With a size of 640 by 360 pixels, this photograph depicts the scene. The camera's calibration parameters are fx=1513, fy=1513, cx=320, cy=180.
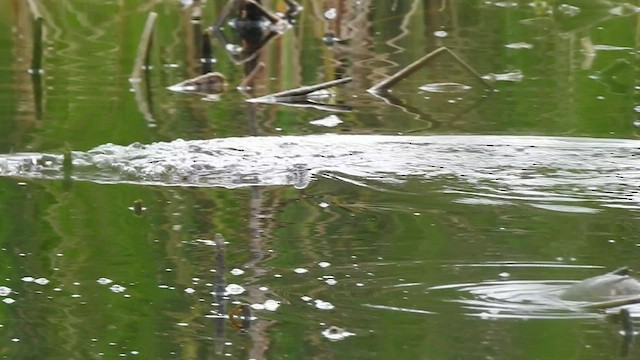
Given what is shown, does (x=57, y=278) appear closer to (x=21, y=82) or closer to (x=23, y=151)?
(x=23, y=151)

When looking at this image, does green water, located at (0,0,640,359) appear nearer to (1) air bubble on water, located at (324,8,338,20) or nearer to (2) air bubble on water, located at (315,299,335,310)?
(2) air bubble on water, located at (315,299,335,310)

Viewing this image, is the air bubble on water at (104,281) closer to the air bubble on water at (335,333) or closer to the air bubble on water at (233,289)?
the air bubble on water at (233,289)

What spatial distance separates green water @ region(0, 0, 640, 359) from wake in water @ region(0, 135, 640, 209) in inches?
1.5

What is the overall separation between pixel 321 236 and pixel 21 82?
3.90 m

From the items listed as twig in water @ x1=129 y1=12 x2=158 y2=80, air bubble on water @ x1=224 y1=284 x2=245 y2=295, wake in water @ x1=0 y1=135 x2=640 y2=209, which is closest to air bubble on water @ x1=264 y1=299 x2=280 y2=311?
air bubble on water @ x1=224 y1=284 x2=245 y2=295

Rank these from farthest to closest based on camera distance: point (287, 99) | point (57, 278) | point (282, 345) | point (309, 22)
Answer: point (309, 22)
point (287, 99)
point (57, 278)
point (282, 345)

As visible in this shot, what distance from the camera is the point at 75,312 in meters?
4.09

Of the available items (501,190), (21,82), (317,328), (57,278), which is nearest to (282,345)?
(317,328)

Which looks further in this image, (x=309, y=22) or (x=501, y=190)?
(x=309, y=22)

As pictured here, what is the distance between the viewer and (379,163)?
614 centimetres

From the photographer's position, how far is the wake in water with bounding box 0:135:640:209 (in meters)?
5.76

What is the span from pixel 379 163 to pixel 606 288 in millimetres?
2216

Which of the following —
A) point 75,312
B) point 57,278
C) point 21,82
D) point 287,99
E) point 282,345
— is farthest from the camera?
point 21,82

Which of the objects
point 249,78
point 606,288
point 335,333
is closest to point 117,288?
point 335,333
